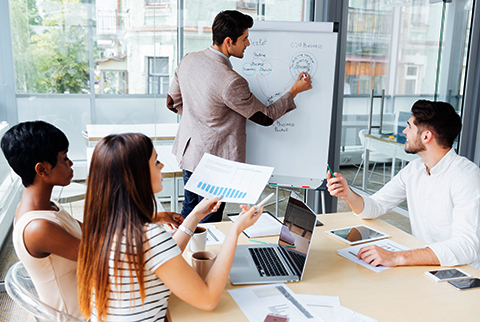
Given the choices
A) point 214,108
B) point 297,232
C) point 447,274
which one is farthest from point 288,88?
point 447,274

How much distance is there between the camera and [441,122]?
1772 mm

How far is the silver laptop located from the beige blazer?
848 millimetres

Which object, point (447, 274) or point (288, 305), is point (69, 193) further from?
point (447, 274)

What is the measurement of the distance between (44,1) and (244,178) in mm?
2010

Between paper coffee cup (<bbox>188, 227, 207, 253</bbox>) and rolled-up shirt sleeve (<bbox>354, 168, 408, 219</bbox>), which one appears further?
rolled-up shirt sleeve (<bbox>354, 168, 408, 219</bbox>)

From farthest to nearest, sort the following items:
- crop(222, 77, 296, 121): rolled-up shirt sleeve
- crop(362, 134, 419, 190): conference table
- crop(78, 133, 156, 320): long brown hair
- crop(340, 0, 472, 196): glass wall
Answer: crop(362, 134, 419, 190): conference table → crop(340, 0, 472, 196): glass wall → crop(222, 77, 296, 121): rolled-up shirt sleeve → crop(78, 133, 156, 320): long brown hair

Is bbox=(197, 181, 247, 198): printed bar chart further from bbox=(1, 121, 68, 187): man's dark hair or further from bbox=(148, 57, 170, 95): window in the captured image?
bbox=(148, 57, 170, 95): window

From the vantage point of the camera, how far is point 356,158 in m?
3.89

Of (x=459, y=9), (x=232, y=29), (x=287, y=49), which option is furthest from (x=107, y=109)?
(x=459, y=9)

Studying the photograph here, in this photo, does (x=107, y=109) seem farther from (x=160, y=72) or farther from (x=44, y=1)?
(x=44, y=1)

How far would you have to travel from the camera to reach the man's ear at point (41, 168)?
1.21 metres

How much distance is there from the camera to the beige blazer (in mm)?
2205

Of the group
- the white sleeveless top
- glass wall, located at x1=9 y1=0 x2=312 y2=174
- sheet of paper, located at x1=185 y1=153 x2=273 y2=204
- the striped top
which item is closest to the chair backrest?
the white sleeveless top

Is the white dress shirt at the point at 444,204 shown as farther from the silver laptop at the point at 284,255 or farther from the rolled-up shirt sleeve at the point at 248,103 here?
the rolled-up shirt sleeve at the point at 248,103
